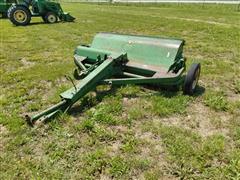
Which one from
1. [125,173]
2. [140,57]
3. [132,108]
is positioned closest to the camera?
[125,173]

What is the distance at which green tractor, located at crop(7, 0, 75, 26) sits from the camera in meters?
13.3

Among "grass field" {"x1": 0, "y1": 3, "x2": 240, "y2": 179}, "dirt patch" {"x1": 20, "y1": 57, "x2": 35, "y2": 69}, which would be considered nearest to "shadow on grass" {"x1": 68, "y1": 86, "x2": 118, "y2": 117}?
"grass field" {"x1": 0, "y1": 3, "x2": 240, "y2": 179}

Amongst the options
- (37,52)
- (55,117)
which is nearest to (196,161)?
(55,117)

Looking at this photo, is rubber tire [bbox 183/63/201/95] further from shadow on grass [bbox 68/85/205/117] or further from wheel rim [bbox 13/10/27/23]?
wheel rim [bbox 13/10/27/23]

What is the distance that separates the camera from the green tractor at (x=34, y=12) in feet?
43.6

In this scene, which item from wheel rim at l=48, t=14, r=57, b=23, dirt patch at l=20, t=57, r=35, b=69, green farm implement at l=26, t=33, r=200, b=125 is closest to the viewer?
green farm implement at l=26, t=33, r=200, b=125

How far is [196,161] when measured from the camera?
3.29 meters

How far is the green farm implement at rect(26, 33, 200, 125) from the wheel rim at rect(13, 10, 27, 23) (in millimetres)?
8552

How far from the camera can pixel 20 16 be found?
1338cm

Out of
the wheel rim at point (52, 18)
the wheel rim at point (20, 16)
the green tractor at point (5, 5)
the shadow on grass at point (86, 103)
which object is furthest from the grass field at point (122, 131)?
the green tractor at point (5, 5)

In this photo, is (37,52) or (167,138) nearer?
(167,138)

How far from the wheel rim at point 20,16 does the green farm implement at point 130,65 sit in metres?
8.55

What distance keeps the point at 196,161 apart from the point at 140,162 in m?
0.59

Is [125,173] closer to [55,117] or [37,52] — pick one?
[55,117]
